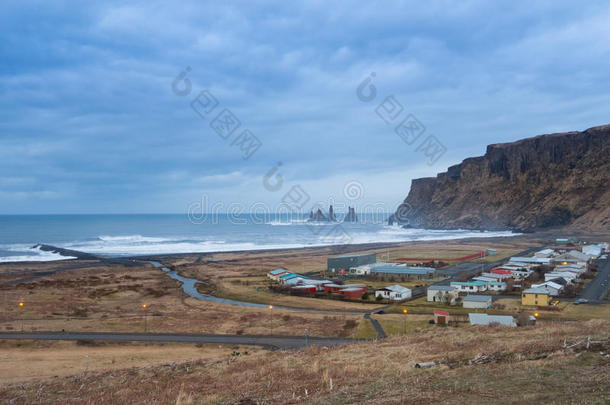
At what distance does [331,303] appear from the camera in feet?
170

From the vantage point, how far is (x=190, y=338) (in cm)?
3662

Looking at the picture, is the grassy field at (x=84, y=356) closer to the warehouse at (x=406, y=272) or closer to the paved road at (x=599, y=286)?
the paved road at (x=599, y=286)

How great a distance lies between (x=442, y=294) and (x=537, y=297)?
1025cm

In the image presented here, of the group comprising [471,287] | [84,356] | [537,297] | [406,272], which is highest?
[84,356]

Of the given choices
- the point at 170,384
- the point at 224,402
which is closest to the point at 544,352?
the point at 224,402

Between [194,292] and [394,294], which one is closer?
[394,294]

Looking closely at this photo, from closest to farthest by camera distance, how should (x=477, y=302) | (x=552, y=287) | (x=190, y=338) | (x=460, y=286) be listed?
(x=190, y=338) → (x=477, y=302) → (x=552, y=287) → (x=460, y=286)

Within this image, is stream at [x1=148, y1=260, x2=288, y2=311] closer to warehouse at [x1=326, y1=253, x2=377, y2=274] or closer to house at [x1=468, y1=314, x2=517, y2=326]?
house at [x1=468, y1=314, x2=517, y2=326]

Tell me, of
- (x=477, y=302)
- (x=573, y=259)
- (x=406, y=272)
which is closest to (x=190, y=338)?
(x=477, y=302)

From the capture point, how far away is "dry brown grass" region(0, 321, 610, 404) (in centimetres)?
1402

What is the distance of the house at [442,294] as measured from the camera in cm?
5109

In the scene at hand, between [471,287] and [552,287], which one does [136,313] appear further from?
[552,287]

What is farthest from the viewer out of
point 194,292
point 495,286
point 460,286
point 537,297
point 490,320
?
point 194,292

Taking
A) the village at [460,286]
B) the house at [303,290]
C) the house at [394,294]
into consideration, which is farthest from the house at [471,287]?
the house at [303,290]
